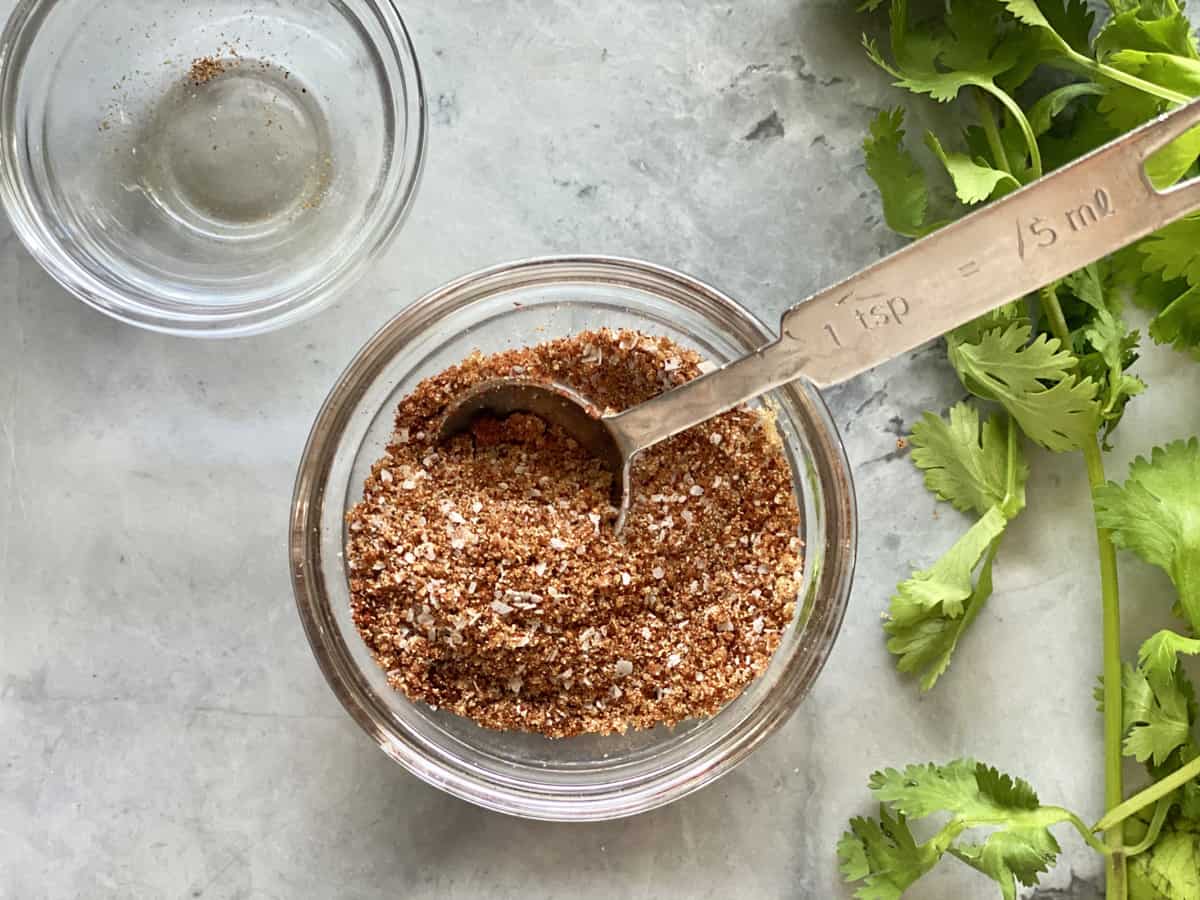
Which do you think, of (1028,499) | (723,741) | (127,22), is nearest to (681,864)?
(723,741)

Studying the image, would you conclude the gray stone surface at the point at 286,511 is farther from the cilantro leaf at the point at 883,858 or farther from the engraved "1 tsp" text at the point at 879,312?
the engraved "1 tsp" text at the point at 879,312

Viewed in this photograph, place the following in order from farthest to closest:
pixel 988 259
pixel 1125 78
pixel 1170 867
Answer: pixel 1170 867
pixel 1125 78
pixel 988 259

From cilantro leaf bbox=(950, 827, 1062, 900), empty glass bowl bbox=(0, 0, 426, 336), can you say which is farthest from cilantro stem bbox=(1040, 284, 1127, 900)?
empty glass bowl bbox=(0, 0, 426, 336)

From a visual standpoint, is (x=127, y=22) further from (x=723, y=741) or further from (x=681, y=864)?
(x=681, y=864)

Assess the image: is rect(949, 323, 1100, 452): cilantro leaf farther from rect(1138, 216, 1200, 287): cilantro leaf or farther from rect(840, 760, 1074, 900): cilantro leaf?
rect(840, 760, 1074, 900): cilantro leaf

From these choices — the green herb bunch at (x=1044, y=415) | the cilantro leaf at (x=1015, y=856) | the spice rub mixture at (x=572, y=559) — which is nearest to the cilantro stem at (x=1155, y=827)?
the green herb bunch at (x=1044, y=415)

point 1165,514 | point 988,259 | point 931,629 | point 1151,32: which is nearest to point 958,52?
point 1151,32

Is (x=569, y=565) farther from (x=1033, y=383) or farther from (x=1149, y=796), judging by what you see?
(x=1149, y=796)

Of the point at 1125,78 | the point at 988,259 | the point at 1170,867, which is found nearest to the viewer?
the point at 988,259
